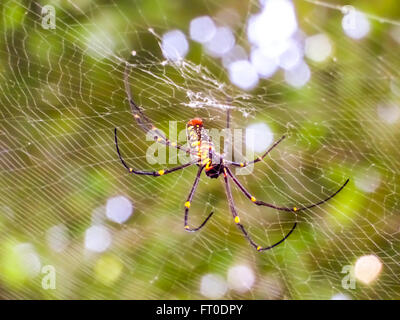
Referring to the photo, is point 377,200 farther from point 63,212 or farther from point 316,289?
point 63,212

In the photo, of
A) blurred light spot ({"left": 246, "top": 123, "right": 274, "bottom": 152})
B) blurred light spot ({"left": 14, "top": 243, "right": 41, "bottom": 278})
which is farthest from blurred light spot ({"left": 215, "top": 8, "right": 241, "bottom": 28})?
blurred light spot ({"left": 14, "top": 243, "right": 41, "bottom": 278})

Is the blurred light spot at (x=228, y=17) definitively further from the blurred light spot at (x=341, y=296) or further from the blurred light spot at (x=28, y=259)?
the blurred light spot at (x=28, y=259)

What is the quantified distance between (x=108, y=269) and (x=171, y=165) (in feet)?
4.20

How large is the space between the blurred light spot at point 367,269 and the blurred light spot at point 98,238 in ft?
6.65

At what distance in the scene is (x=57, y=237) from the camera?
153 inches

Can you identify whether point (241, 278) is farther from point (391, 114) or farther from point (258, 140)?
point (391, 114)

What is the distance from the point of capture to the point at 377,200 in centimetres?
351

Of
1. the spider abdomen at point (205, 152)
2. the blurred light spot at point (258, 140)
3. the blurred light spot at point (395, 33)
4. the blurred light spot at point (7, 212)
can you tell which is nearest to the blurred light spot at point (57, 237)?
the blurred light spot at point (7, 212)

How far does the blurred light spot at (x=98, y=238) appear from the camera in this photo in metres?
3.92

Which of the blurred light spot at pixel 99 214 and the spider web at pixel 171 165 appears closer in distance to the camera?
the spider web at pixel 171 165
